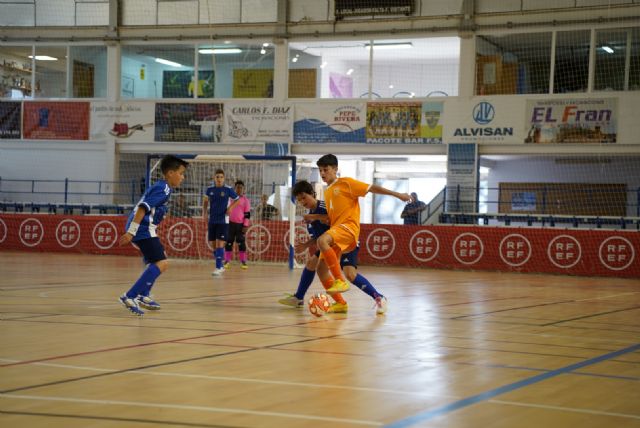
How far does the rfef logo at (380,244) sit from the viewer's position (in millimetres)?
24500

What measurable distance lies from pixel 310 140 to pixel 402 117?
10.7ft

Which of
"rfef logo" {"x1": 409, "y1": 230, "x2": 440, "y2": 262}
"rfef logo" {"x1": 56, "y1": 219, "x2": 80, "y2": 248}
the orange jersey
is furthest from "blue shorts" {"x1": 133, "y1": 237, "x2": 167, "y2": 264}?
"rfef logo" {"x1": 56, "y1": 219, "x2": 80, "y2": 248}

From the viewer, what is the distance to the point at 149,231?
9969 mm

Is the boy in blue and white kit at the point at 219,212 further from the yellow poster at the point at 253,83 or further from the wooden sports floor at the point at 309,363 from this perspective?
the yellow poster at the point at 253,83

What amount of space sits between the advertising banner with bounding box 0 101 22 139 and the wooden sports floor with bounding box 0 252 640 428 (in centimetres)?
2063

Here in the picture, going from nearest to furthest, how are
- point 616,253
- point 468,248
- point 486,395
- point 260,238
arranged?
point 486,395, point 616,253, point 468,248, point 260,238

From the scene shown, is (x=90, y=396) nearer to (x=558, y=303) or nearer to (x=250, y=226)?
(x=558, y=303)

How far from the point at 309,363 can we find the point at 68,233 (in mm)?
21363

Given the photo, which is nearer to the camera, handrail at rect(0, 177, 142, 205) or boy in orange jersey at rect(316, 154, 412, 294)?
boy in orange jersey at rect(316, 154, 412, 294)

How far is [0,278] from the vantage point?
1520cm

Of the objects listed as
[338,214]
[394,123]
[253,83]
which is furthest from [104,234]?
[338,214]

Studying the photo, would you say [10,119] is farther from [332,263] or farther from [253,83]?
[332,263]

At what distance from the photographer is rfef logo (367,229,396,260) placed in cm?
2450

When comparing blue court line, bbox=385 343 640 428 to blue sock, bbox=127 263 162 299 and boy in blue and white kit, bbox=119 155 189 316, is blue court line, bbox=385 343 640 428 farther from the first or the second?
blue sock, bbox=127 263 162 299
